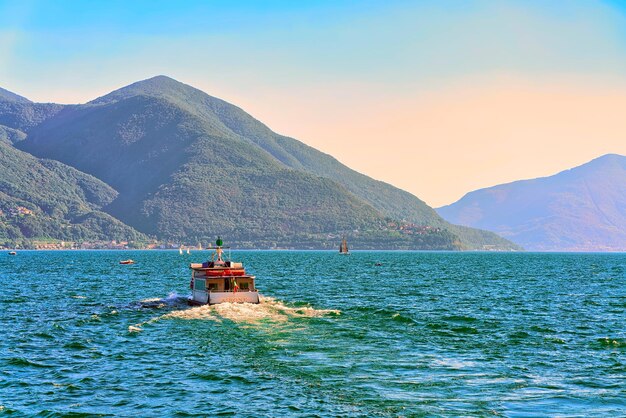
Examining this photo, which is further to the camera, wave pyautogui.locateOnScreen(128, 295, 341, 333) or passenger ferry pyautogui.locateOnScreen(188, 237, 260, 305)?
passenger ferry pyautogui.locateOnScreen(188, 237, 260, 305)

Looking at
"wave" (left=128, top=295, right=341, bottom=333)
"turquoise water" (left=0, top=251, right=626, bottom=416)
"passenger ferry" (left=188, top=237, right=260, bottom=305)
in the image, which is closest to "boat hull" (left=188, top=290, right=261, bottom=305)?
"passenger ferry" (left=188, top=237, right=260, bottom=305)

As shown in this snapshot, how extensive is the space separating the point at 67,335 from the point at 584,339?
3867 cm

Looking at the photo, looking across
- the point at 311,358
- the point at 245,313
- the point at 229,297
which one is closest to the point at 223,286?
the point at 229,297

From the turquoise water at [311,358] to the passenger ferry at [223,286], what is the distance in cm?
200

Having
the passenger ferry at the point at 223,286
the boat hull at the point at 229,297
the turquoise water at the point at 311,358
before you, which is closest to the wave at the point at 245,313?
the turquoise water at the point at 311,358

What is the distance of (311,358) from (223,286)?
102 ft

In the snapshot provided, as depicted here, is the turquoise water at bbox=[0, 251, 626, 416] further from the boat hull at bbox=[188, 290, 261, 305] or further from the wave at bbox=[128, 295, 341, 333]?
the boat hull at bbox=[188, 290, 261, 305]

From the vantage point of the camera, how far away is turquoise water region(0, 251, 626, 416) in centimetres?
3556

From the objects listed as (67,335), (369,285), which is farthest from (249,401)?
(369,285)

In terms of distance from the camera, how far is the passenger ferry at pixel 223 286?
240ft

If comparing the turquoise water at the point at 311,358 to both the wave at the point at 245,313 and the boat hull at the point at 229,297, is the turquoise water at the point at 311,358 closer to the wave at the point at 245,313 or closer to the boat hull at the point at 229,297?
the wave at the point at 245,313

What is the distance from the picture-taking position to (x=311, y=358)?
1818 inches

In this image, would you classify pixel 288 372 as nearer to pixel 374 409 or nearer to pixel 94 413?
pixel 374 409

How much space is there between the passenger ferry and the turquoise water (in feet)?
6.55
